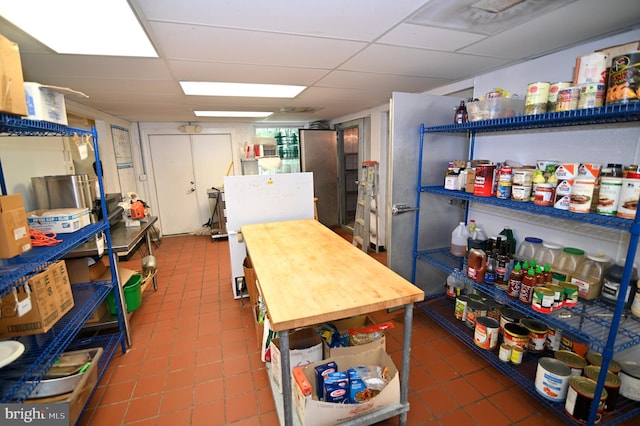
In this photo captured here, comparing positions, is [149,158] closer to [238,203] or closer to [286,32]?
[238,203]

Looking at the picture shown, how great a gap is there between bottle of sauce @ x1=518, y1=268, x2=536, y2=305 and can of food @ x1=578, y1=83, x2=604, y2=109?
0.86 metres

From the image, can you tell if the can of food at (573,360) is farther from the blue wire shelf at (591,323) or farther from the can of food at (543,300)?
the can of food at (543,300)

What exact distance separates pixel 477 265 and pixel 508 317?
436 mm

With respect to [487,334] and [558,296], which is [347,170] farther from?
[558,296]

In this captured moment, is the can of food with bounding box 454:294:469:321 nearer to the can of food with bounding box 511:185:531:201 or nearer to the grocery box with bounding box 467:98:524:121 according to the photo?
the can of food with bounding box 511:185:531:201

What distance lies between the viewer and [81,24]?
129 centimetres

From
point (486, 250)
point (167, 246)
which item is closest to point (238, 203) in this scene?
point (486, 250)

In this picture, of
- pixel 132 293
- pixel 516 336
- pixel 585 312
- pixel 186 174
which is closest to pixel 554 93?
pixel 585 312

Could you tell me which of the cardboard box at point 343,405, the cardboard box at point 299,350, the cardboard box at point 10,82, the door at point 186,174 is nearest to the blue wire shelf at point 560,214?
the cardboard box at point 343,405

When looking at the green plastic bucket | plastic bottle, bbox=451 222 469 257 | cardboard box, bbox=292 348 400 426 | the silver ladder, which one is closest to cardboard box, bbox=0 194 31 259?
the green plastic bucket

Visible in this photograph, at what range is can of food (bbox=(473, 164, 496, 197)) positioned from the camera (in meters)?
1.87

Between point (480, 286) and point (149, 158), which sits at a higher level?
point (149, 158)

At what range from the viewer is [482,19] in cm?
135

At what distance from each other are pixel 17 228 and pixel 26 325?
51 cm
